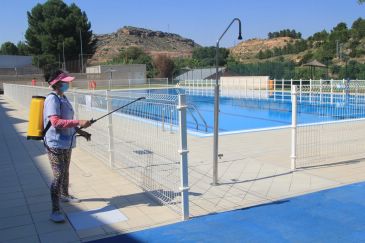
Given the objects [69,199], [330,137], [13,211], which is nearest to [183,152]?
[69,199]

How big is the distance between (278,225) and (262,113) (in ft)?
54.9

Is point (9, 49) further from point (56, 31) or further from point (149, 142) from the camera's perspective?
point (149, 142)

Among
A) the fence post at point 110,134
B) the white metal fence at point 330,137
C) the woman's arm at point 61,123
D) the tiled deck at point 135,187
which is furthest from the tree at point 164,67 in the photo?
the woman's arm at point 61,123

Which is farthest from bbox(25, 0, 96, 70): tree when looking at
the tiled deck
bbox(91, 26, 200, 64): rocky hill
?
bbox(91, 26, 200, 64): rocky hill

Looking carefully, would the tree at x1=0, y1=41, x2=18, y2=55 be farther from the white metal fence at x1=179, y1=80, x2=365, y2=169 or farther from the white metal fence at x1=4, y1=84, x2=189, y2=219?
the white metal fence at x1=4, y1=84, x2=189, y2=219

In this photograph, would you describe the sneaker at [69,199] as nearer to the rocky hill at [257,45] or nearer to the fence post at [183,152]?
the fence post at [183,152]

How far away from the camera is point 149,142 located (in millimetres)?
6371

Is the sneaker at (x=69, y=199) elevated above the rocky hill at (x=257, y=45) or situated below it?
below

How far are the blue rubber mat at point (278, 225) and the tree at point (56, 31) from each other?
2527 inches

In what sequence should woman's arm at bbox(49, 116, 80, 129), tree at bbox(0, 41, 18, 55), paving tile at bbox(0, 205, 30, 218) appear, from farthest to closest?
tree at bbox(0, 41, 18, 55)
paving tile at bbox(0, 205, 30, 218)
woman's arm at bbox(49, 116, 80, 129)

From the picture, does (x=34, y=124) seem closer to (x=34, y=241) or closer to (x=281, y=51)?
(x=34, y=241)

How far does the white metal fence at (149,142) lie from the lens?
→ 516cm

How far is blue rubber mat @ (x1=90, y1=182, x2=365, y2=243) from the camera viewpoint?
174 inches

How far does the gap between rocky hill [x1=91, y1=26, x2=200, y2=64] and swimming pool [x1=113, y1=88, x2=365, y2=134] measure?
119m
